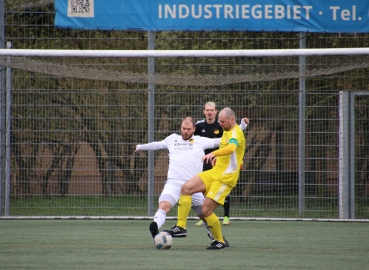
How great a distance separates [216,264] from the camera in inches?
273

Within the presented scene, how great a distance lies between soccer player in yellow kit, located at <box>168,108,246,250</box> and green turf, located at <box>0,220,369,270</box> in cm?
27

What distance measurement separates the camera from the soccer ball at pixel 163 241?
8.18 metres

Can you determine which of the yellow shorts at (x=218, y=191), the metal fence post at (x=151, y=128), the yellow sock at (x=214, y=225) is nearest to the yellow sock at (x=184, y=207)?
the yellow shorts at (x=218, y=191)

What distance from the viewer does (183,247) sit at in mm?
8625

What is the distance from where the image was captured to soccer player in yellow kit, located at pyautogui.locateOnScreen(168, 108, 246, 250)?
833 centimetres

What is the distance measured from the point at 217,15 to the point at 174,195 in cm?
514

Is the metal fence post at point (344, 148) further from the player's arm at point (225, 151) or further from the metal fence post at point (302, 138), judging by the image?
the player's arm at point (225, 151)

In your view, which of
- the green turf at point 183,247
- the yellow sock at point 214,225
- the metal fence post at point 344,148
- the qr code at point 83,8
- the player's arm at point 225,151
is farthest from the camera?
the qr code at point 83,8

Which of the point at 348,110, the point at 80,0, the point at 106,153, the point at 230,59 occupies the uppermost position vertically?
the point at 80,0

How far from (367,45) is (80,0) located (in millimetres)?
5952

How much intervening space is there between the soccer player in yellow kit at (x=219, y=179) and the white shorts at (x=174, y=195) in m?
0.57

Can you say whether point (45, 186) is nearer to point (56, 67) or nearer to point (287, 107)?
point (56, 67)

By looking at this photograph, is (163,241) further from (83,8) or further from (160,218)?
(83,8)

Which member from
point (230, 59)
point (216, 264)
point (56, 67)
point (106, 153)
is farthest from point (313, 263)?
point (230, 59)
